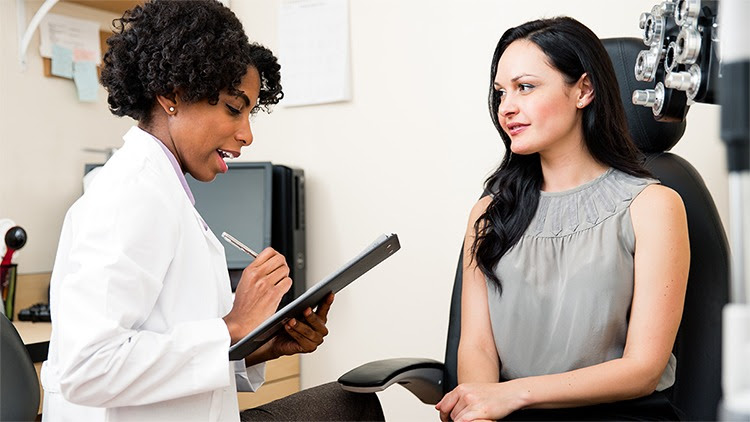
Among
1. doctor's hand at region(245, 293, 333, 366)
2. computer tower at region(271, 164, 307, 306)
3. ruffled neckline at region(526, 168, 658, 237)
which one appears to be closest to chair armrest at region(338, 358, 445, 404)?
doctor's hand at region(245, 293, 333, 366)

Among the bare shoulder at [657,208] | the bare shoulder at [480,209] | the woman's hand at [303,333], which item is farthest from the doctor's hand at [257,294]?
the bare shoulder at [657,208]

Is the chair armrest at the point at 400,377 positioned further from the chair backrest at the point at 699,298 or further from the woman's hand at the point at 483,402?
the chair backrest at the point at 699,298

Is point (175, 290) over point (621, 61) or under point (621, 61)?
under

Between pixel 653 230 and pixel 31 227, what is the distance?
5.09ft

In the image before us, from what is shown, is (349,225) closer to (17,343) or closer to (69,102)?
(69,102)

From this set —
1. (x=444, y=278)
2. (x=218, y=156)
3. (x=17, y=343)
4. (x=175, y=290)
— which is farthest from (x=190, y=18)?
(x=444, y=278)

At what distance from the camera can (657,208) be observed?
1.31 meters

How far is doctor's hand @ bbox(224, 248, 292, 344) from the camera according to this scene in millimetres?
1094

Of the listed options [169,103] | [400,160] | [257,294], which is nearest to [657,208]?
[257,294]

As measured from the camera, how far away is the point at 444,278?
6.68 feet

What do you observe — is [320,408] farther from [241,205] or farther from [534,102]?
[241,205]

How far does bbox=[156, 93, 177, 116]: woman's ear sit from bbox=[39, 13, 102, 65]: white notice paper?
113cm

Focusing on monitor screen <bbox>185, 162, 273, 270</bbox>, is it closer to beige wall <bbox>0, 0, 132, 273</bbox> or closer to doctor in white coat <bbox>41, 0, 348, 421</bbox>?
beige wall <bbox>0, 0, 132, 273</bbox>

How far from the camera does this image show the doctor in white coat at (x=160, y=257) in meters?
0.97
